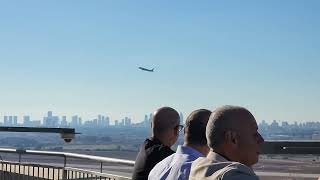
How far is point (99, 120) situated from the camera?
18812 cm

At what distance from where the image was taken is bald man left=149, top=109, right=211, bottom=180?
3609 mm

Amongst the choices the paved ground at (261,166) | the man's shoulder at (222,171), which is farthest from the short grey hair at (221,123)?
the paved ground at (261,166)

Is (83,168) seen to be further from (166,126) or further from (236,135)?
(236,135)

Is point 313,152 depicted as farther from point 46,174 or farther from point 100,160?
point 46,174

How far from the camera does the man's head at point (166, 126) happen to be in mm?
4500

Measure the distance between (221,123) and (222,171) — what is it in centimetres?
32

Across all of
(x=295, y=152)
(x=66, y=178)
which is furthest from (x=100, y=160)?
(x=295, y=152)

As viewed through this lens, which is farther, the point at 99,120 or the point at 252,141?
the point at 99,120

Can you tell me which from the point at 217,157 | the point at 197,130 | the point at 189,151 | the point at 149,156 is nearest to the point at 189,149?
the point at 189,151

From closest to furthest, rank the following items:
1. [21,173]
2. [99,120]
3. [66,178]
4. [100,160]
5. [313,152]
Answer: [313,152]
[100,160]
[66,178]
[21,173]
[99,120]

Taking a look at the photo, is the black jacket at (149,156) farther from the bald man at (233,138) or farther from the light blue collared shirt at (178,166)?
the bald man at (233,138)

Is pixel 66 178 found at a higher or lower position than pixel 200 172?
lower

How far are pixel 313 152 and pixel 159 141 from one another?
1.18m

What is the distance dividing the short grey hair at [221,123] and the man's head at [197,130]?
808 mm
